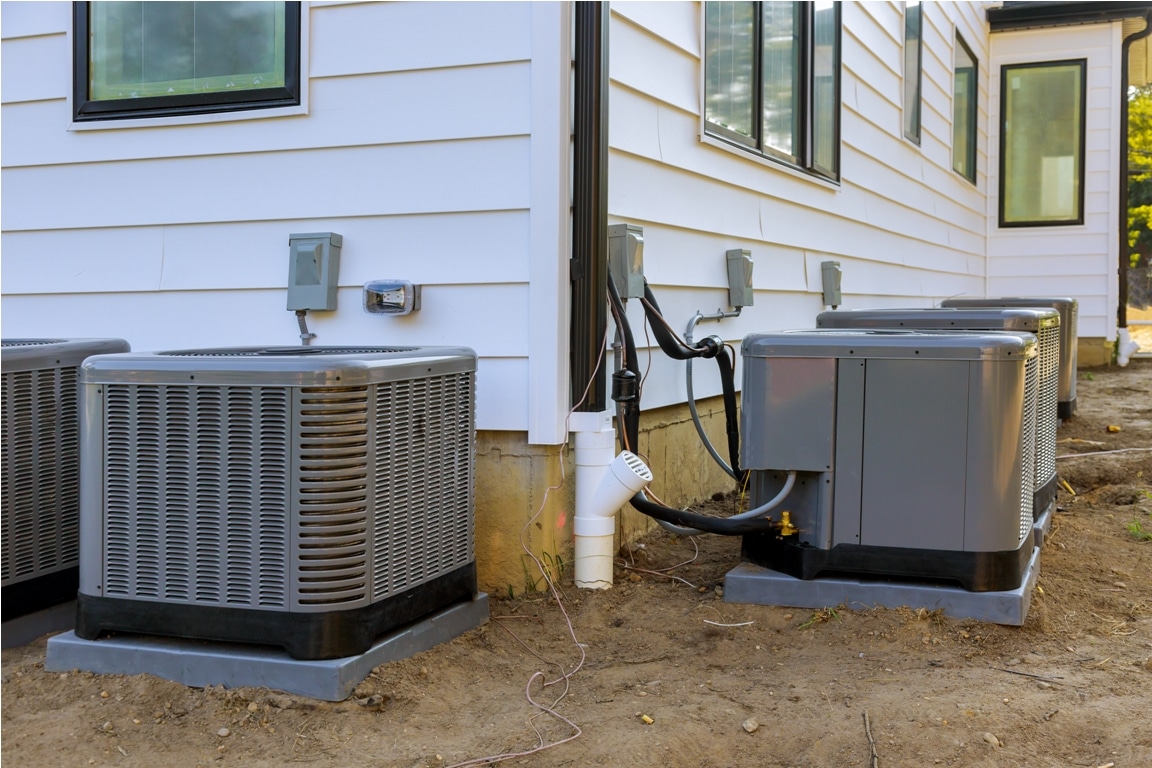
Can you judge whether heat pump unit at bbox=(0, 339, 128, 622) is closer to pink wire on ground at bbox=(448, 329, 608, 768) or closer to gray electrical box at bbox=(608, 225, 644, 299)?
pink wire on ground at bbox=(448, 329, 608, 768)

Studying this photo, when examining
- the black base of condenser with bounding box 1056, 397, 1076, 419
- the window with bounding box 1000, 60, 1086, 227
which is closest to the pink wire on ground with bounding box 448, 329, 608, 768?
the black base of condenser with bounding box 1056, 397, 1076, 419

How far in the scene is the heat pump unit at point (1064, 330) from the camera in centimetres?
673

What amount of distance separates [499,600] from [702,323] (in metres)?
1.69

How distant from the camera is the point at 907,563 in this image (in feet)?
10.6

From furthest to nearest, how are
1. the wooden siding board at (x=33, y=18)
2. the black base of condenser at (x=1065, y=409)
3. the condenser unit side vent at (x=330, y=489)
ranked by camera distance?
the black base of condenser at (x=1065, y=409) < the wooden siding board at (x=33, y=18) < the condenser unit side vent at (x=330, y=489)

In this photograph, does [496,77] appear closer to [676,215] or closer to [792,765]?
[676,215]

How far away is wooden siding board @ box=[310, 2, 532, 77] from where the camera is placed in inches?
135

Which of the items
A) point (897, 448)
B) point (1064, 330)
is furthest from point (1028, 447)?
point (1064, 330)

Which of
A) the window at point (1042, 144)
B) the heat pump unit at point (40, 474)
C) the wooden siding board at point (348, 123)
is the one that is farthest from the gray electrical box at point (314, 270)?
the window at point (1042, 144)

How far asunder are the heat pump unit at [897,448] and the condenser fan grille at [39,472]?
197 centimetres

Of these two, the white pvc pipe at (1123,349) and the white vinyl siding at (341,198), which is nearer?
the white vinyl siding at (341,198)

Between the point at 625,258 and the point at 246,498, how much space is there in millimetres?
1608

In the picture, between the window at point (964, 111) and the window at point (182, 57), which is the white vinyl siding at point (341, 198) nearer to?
the window at point (182, 57)

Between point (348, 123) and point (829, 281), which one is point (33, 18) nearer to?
point (348, 123)
